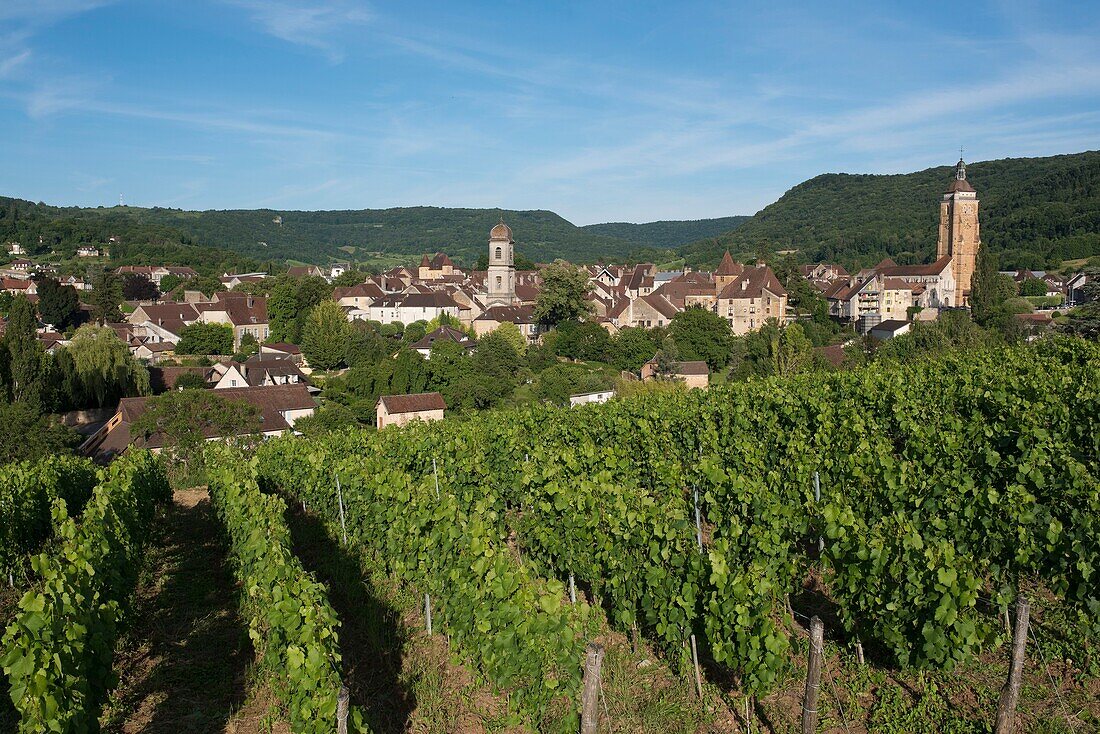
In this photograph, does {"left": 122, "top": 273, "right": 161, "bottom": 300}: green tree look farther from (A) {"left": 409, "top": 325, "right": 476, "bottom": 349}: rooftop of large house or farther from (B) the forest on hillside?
(A) {"left": 409, "top": 325, "right": 476, "bottom": 349}: rooftop of large house

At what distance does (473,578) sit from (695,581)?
7.21 feet

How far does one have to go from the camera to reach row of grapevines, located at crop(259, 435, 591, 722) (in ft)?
22.5

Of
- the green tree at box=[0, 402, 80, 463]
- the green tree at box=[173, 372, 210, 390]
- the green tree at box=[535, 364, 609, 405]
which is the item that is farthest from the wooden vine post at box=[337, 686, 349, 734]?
the green tree at box=[173, 372, 210, 390]

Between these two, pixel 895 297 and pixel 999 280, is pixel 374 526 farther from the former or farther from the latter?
pixel 895 297

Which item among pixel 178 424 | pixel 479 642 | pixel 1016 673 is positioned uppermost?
pixel 1016 673


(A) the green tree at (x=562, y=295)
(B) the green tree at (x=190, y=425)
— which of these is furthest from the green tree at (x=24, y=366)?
(A) the green tree at (x=562, y=295)

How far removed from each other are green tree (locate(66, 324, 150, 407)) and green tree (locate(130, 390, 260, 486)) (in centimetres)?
1541

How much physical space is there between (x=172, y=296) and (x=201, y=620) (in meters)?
113

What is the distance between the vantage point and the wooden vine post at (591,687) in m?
5.75

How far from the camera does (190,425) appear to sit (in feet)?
99.8

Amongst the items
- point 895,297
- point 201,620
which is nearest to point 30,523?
point 201,620

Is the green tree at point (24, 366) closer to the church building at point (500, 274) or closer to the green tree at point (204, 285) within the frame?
the church building at point (500, 274)

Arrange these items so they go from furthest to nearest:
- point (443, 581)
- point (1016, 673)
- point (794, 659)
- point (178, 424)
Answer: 1. point (178, 424)
2. point (443, 581)
3. point (794, 659)
4. point (1016, 673)

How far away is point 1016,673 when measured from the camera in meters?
5.84
